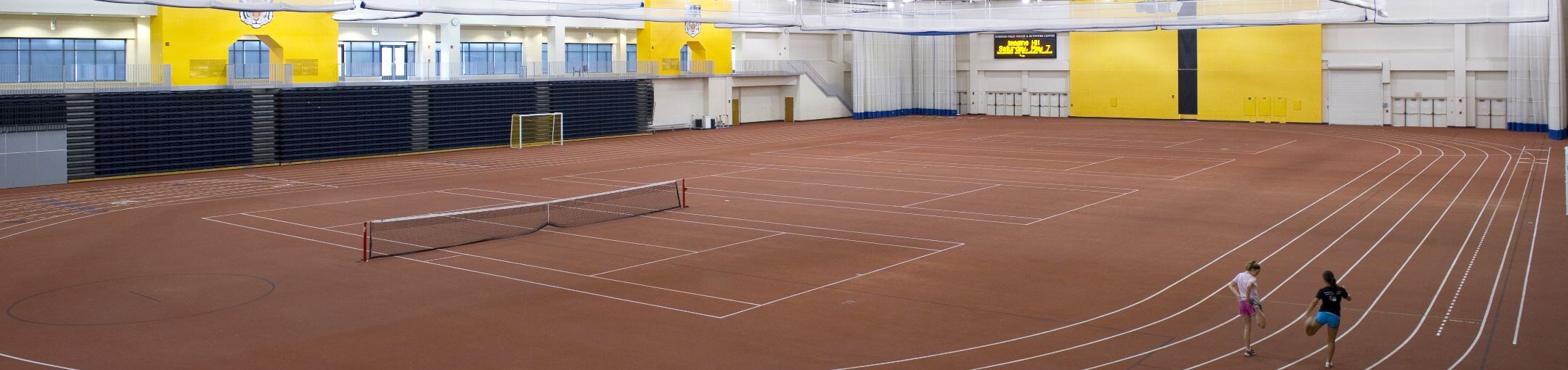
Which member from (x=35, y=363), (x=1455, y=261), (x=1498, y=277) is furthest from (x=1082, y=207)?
(x=35, y=363)

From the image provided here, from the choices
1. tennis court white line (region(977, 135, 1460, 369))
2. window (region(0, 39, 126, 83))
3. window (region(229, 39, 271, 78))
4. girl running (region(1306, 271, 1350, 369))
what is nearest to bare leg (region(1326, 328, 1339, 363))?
girl running (region(1306, 271, 1350, 369))

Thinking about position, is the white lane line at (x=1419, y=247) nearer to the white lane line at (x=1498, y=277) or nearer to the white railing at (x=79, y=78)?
the white lane line at (x=1498, y=277)

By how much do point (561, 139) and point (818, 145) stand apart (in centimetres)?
1034

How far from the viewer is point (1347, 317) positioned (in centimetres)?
1527

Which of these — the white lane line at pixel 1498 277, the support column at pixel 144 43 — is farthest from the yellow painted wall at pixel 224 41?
the white lane line at pixel 1498 277

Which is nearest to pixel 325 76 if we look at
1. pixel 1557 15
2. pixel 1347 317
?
pixel 1347 317

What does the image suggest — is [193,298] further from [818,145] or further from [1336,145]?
[1336,145]

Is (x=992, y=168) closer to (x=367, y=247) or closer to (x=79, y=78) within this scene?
(x=367, y=247)

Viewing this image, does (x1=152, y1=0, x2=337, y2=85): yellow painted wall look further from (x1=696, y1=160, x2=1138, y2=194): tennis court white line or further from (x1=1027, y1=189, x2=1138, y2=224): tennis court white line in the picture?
(x1=1027, y1=189, x2=1138, y2=224): tennis court white line

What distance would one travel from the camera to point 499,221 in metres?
24.5

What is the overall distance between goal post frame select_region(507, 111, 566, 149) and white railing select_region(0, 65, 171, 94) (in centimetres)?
1318

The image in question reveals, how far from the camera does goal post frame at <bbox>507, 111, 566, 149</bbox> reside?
154 feet

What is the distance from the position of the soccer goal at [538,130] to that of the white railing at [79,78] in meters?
13.2

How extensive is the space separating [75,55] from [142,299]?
2890 centimetres
